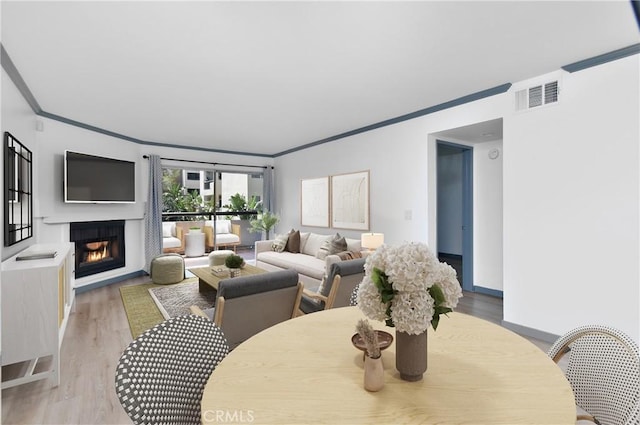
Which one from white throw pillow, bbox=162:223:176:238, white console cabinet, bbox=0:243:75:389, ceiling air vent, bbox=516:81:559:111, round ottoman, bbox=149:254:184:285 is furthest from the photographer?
white throw pillow, bbox=162:223:176:238

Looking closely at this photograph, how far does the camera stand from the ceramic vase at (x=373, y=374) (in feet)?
2.96

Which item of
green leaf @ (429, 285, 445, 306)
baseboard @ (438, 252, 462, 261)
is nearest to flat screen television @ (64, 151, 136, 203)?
green leaf @ (429, 285, 445, 306)

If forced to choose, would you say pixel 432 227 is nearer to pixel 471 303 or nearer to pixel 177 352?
pixel 471 303

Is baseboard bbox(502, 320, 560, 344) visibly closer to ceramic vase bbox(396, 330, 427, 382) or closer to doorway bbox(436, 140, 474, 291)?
doorway bbox(436, 140, 474, 291)

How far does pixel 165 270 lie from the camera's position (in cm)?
507

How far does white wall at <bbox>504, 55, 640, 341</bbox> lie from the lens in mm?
2564

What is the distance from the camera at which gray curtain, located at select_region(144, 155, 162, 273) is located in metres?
5.71

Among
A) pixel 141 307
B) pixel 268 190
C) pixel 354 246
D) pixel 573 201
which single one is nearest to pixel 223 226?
pixel 268 190

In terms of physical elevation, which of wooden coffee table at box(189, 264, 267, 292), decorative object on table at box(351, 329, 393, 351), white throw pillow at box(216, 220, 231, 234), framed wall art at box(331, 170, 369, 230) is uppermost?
framed wall art at box(331, 170, 369, 230)

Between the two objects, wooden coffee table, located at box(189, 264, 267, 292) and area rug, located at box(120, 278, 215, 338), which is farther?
wooden coffee table, located at box(189, 264, 267, 292)

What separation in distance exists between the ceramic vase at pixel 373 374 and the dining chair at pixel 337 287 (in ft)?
5.43

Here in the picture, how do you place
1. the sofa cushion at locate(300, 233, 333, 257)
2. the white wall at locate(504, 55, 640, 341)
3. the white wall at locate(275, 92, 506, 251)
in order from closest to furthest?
1. the white wall at locate(504, 55, 640, 341)
2. the white wall at locate(275, 92, 506, 251)
3. the sofa cushion at locate(300, 233, 333, 257)

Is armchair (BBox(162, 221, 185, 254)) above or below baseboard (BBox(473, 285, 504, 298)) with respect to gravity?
above

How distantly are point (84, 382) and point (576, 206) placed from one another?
4248mm
